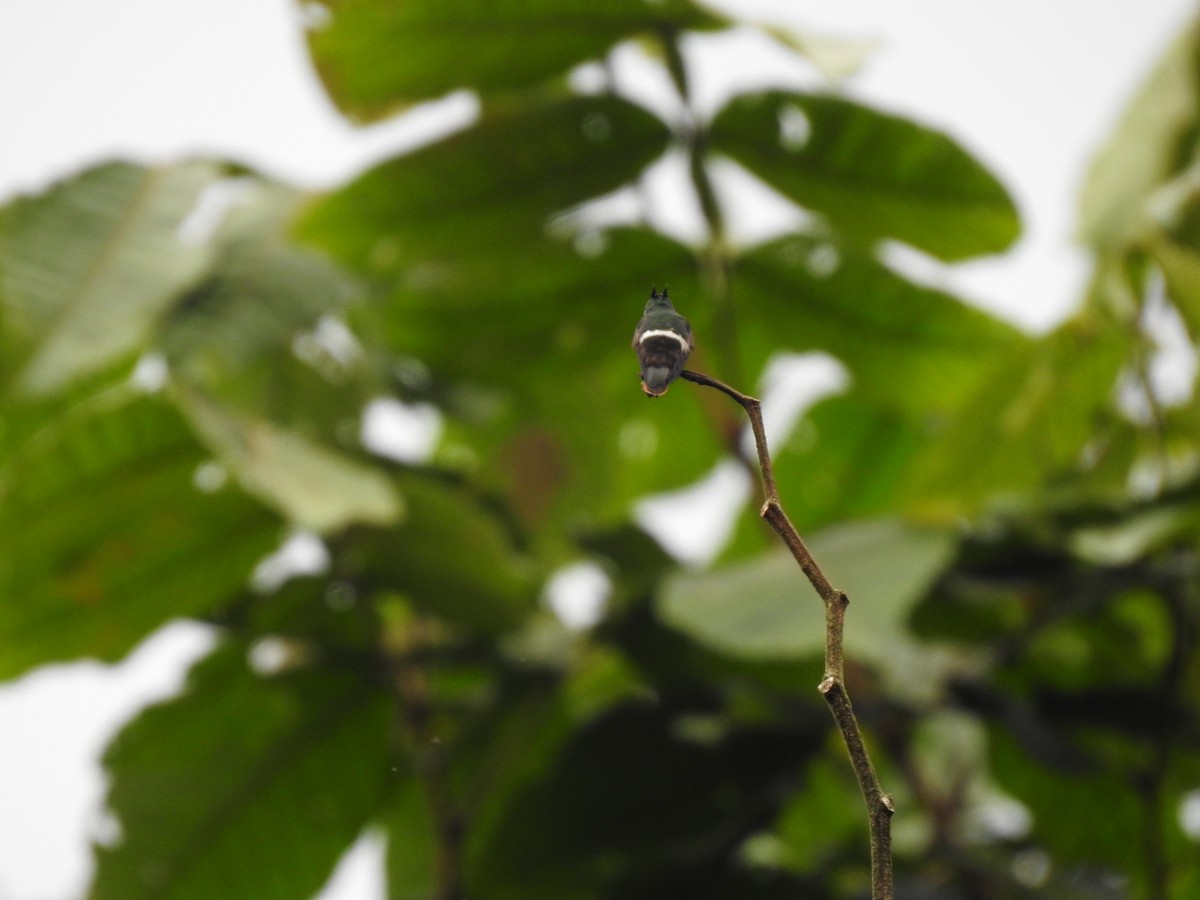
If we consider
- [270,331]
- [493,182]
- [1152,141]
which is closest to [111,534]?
[270,331]

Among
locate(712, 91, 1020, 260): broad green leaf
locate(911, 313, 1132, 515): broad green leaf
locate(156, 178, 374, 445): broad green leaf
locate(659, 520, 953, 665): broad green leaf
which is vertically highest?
locate(712, 91, 1020, 260): broad green leaf

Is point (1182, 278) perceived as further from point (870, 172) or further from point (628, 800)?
point (628, 800)

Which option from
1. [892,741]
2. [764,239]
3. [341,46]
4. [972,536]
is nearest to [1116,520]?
[972,536]

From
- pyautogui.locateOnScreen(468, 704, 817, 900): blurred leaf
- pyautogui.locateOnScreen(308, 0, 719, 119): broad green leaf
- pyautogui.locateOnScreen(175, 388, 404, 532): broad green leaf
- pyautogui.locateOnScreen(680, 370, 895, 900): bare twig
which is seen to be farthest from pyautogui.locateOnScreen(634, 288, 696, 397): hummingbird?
pyautogui.locateOnScreen(468, 704, 817, 900): blurred leaf

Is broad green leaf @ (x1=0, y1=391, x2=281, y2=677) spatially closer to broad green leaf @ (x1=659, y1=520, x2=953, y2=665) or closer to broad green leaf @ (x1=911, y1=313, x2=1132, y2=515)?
broad green leaf @ (x1=659, y1=520, x2=953, y2=665)

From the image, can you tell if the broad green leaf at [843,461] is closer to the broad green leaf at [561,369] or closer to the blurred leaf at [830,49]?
the broad green leaf at [561,369]

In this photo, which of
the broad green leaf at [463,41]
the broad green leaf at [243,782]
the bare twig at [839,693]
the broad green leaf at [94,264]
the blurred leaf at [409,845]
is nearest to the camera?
the bare twig at [839,693]

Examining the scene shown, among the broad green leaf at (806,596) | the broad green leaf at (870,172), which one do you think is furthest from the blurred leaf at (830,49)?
the broad green leaf at (806,596)
